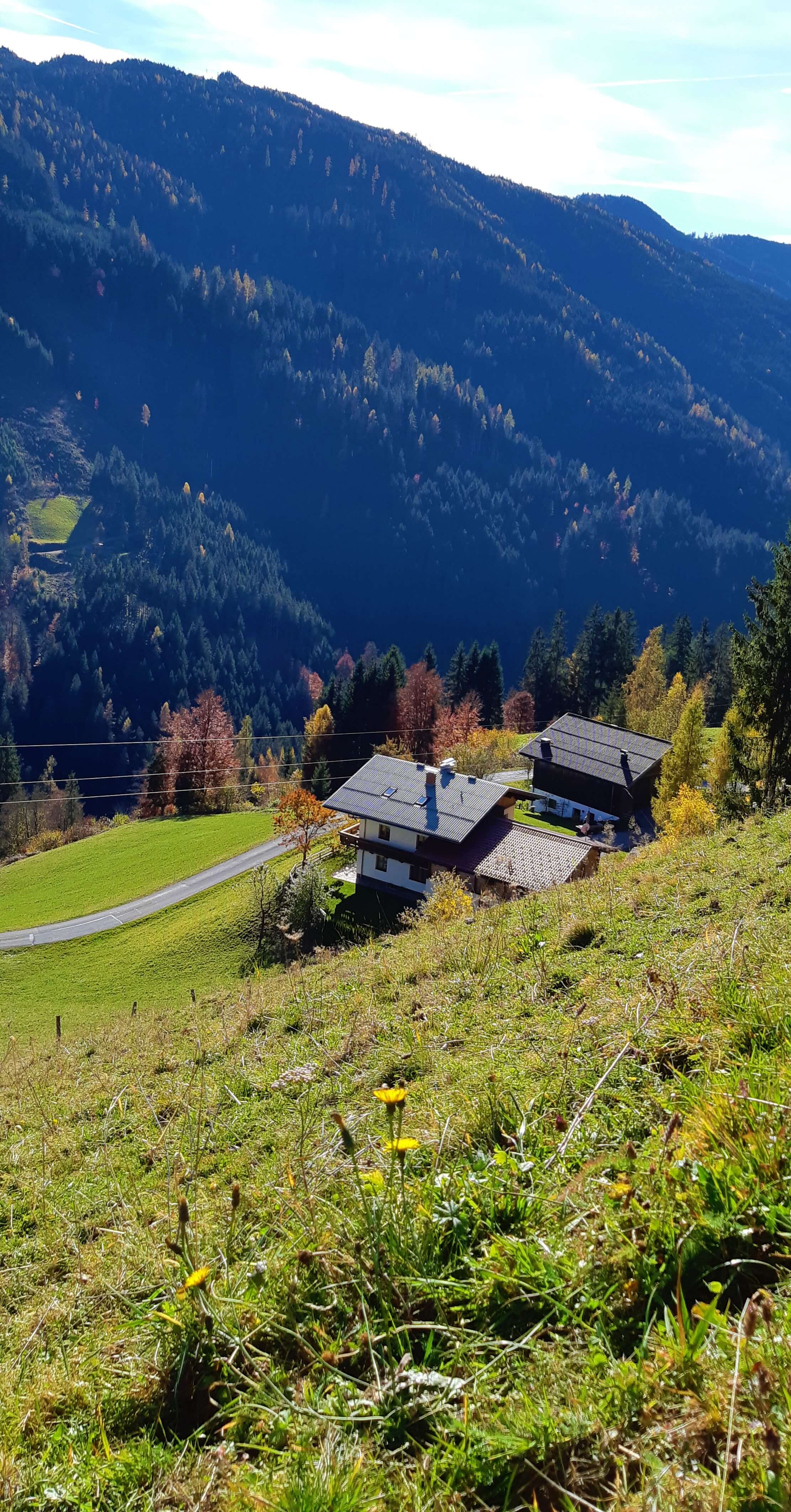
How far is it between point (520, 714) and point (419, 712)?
2109 cm

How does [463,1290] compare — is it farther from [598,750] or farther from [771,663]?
[598,750]

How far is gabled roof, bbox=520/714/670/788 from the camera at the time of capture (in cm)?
6084

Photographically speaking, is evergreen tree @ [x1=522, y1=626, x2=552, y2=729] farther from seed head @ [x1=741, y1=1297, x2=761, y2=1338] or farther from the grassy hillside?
seed head @ [x1=741, y1=1297, x2=761, y2=1338]

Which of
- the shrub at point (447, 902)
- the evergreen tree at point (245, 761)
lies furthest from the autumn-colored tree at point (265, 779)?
the shrub at point (447, 902)

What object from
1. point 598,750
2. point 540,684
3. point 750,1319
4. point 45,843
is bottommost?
point 45,843

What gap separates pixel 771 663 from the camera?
79.9 ft

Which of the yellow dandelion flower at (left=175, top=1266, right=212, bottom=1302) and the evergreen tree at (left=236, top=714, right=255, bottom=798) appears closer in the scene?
the yellow dandelion flower at (left=175, top=1266, right=212, bottom=1302)

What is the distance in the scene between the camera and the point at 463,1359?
256cm

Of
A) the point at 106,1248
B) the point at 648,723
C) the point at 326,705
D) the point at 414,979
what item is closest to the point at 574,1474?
the point at 106,1248

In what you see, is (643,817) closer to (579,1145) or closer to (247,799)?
(247,799)

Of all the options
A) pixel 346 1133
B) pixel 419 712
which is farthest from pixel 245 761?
pixel 346 1133

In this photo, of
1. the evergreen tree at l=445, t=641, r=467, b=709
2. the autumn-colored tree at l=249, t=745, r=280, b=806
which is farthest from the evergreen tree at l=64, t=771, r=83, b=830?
the evergreen tree at l=445, t=641, r=467, b=709

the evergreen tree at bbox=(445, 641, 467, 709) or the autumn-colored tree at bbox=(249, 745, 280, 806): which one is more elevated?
the evergreen tree at bbox=(445, 641, 467, 709)

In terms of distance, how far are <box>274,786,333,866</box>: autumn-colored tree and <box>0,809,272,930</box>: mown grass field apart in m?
9.48
